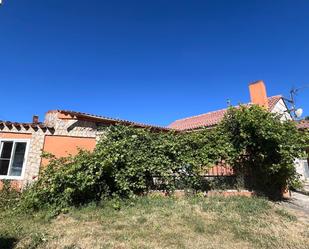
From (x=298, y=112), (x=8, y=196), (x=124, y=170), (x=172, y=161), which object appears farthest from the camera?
(x=298, y=112)

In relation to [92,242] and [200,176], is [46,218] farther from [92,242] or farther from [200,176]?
[200,176]

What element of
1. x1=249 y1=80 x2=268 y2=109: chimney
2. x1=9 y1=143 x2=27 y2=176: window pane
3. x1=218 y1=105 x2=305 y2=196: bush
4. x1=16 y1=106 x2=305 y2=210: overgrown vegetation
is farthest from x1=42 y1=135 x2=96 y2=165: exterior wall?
x1=249 y1=80 x2=268 y2=109: chimney

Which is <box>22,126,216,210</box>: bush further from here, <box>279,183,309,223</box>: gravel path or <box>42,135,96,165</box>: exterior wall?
<box>279,183,309,223</box>: gravel path

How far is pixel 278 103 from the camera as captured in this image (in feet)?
63.7

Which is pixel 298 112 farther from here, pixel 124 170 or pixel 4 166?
pixel 4 166

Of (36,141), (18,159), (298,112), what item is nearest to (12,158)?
(18,159)

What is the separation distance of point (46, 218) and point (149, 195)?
12.2 feet

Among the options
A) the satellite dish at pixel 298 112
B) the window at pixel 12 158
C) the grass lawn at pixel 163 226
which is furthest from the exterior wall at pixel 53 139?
the satellite dish at pixel 298 112

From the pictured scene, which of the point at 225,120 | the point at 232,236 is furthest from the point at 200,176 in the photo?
the point at 232,236

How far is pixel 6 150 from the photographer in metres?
12.6

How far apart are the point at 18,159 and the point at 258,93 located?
15.4 meters

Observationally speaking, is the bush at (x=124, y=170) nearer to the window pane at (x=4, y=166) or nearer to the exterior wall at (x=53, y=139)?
the exterior wall at (x=53, y=139)

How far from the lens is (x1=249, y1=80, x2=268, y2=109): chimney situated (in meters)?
18.1

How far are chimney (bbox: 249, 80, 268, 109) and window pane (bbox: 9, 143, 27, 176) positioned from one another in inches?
579
